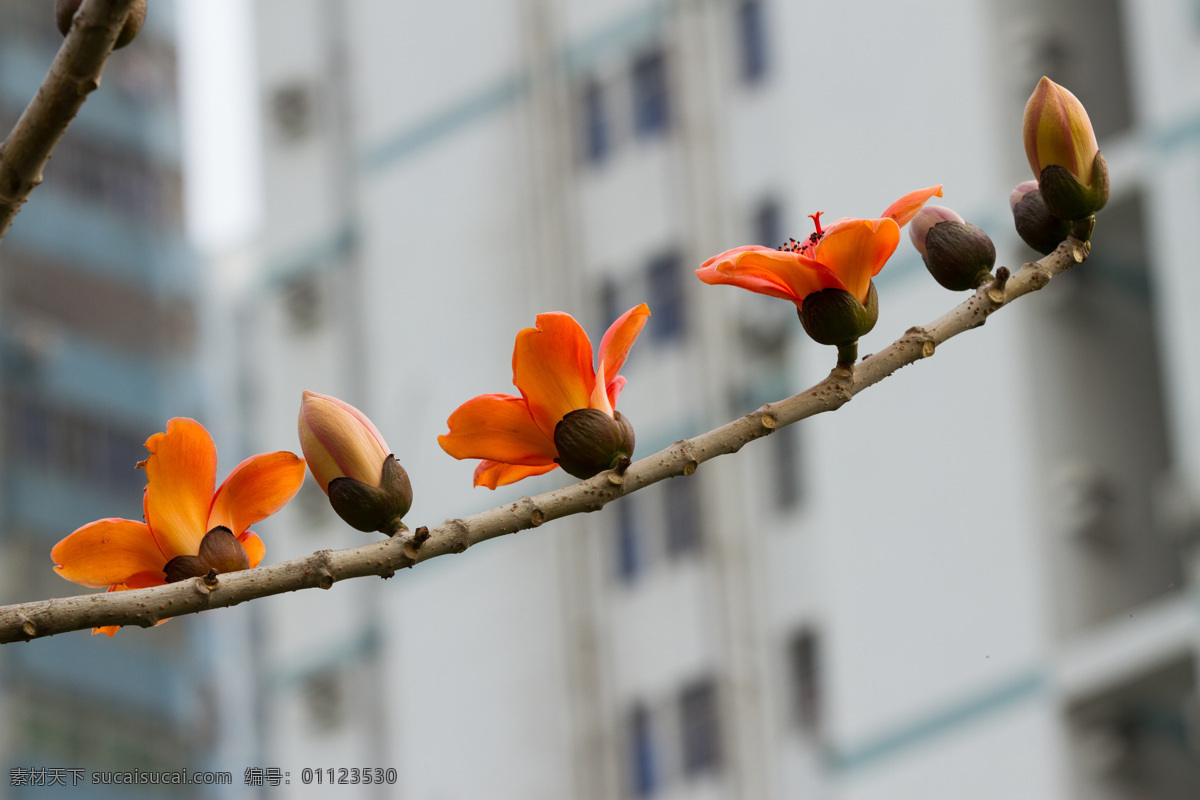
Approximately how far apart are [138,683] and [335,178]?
4.59 m

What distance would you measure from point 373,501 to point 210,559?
0.29 feet

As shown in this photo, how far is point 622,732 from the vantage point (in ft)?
31.2

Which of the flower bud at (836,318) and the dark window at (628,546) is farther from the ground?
the dark window at (628,546)

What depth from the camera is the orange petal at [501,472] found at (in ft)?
2.75

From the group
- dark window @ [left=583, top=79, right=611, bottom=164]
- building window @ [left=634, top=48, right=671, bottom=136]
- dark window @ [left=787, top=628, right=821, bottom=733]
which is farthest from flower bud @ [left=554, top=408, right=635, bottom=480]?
dark window @ [left=583, top=79, right=611, bottom=164]

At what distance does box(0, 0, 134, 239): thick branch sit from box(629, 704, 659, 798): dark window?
28.9ft

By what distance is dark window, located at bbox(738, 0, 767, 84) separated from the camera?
952 centimetres

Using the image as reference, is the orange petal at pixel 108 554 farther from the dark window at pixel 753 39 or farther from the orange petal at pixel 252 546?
the dark window at pixel 753 39

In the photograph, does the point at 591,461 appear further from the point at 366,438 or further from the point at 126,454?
Result: the point at 126,454

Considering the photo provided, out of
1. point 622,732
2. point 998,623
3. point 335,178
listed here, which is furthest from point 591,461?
point 335,178

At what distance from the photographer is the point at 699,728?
916 cm

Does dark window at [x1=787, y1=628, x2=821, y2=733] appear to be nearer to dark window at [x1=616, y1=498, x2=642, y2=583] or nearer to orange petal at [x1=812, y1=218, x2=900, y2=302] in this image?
dark window at [x1=616, y1=498, x2=642, y2=583]

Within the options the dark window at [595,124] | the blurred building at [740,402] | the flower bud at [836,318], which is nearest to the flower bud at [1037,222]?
the flower bud at [836,318]

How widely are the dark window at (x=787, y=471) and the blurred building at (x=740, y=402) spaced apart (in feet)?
Answer: 0.09
